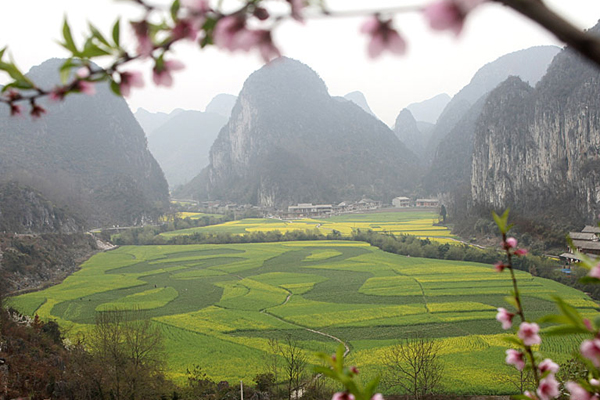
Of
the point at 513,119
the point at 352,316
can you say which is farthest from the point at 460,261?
the point at 513,119

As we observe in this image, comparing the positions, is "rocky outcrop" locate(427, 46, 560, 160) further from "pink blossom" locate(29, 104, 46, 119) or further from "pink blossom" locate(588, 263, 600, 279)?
"pink blossom" locate(29, 104, 46, 119)

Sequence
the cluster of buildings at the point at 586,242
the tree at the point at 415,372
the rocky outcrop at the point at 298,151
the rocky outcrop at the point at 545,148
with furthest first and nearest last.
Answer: the rocky outcrop at the point at 298,151, the rocky outcrop at the point at 545,148, the cluster of buildings at the point at 586,242, the tree at the point at 415,372

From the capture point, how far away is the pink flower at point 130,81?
1194mm

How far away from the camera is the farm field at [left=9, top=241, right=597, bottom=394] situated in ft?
63.4

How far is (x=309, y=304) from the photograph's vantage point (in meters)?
28.6

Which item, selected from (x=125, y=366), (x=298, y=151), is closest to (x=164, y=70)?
(x=125, y=366)

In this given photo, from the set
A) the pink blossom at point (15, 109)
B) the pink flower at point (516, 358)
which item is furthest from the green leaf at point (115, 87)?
the pink flower at point (516, 358)

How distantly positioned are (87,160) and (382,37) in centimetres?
10374

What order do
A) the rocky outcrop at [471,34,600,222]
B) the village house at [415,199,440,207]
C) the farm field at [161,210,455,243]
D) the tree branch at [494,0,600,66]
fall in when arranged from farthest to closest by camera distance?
the village house at [415,199,440,207] → the farm field at [161,210,455,243] → the rocky outcrop at [471,34,600,222] → the tree branch at [494,0,600,66]

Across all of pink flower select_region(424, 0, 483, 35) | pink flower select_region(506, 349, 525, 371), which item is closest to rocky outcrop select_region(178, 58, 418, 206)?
pink flower select_region(506, 349, 525, 371)

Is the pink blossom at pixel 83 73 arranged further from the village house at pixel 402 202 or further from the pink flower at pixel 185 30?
the village house at pixel 402 202

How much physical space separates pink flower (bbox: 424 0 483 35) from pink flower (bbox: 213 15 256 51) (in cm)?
47

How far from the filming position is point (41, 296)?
32000 millimetres

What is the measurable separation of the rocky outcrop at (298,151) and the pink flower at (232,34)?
108m
